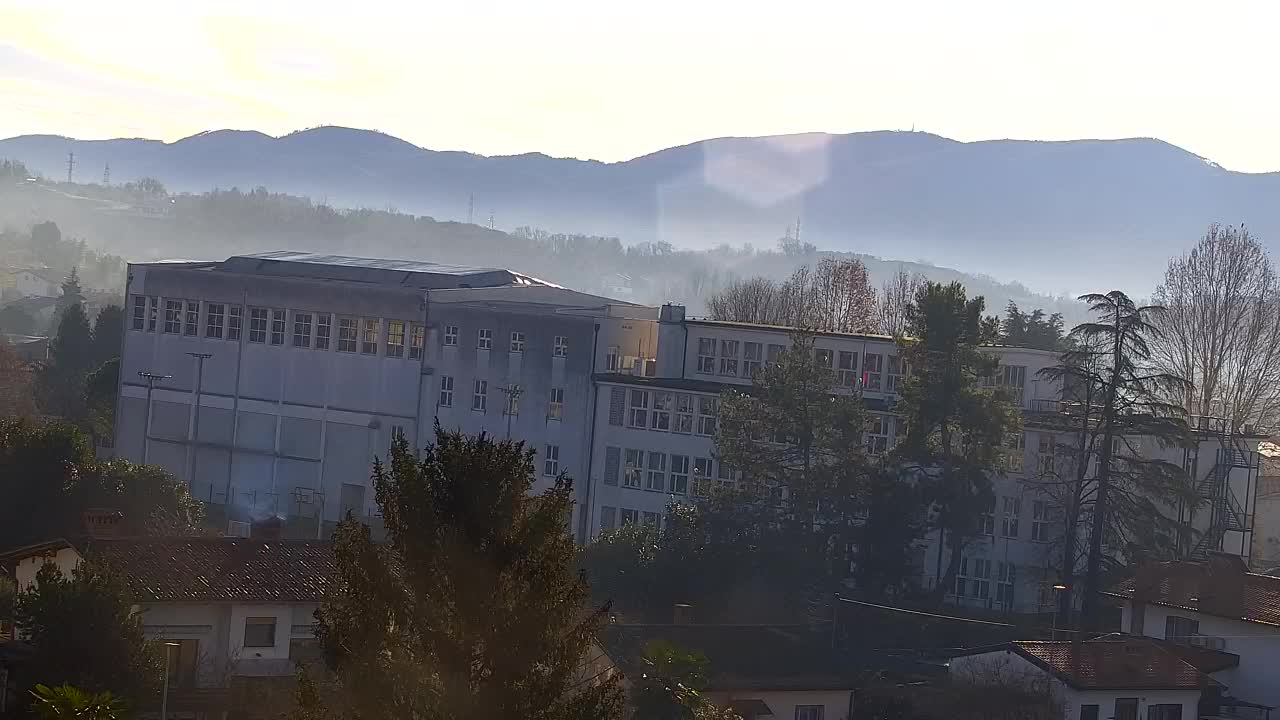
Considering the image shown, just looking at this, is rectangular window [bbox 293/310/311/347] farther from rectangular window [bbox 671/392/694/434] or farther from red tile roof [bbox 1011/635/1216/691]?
red tile roof [bbox 1011/635/1216/691]

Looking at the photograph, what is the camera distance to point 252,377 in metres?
59.9

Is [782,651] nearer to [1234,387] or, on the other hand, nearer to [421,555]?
[421,555]

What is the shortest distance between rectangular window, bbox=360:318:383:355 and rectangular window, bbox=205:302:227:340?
5.87 meters

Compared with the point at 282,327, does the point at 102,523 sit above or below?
below

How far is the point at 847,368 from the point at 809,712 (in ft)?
71.0

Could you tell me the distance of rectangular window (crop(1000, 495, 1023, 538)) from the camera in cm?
4712

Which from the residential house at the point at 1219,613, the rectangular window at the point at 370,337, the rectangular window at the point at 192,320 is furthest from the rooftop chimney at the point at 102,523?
Result: the rectangular window at the point at 192,320

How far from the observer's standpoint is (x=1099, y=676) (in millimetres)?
32219

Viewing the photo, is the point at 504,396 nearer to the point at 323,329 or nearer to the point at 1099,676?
the point at 323,329

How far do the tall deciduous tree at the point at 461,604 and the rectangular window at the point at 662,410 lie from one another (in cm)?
3415

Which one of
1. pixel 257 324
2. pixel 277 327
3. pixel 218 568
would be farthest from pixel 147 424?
pixel 218 568

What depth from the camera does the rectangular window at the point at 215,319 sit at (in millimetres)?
60750

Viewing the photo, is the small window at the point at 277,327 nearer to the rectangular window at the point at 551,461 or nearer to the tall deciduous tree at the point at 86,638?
the rectangular window at the point at 551,461

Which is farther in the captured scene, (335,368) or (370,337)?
(335,368)
